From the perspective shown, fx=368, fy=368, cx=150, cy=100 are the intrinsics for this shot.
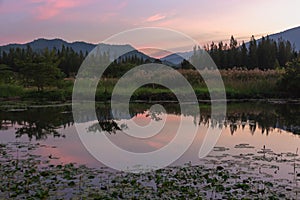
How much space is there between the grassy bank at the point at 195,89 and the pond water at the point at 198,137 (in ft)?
27.8

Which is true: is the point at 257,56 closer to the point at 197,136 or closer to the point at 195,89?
the point at 195,89

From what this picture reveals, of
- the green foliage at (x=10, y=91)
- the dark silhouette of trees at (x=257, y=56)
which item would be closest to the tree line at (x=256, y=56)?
the dark silhouette of trees at (x=257, y=56)

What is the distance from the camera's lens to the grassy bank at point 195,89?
30.2 meters

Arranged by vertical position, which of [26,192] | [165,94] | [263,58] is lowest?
[26,192]

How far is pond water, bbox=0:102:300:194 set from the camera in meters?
9.55

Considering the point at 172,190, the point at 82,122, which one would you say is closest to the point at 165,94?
the point at 82,122

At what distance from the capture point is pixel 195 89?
103ft

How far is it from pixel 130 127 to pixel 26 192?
929cm

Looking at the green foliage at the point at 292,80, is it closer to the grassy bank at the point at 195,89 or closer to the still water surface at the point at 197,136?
the grassy bank at the point at 195,89

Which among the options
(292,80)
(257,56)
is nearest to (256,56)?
(257,56)

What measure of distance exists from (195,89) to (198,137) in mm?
18285

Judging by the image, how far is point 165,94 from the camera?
29.9 m

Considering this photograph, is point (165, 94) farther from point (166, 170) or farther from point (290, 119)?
point (166, 170)

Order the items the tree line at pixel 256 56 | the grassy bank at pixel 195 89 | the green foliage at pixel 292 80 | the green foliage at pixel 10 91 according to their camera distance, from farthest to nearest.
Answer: the tree line at pixel 256 56 < the green foliage at pixel 10 91 < the grassy bank at pixel 195 89 < the green foliage at pixel 292 80
